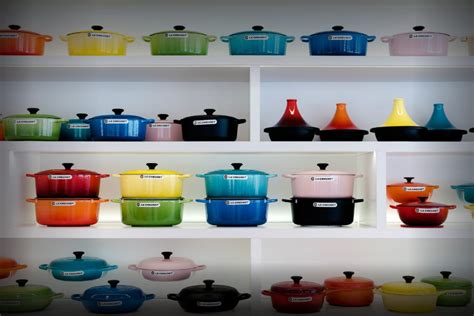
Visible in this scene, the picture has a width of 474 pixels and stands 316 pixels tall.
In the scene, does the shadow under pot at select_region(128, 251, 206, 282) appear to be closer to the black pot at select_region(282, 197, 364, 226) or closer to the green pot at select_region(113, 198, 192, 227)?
the green pot at select_region(113, 198, 192, 227)

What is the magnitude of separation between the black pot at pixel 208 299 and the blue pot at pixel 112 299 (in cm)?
12

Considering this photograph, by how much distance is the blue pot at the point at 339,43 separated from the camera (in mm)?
2264

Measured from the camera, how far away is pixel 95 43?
227 cm

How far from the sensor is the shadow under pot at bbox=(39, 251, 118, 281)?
2.20 meters

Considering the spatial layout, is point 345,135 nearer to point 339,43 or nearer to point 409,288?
point 339,43

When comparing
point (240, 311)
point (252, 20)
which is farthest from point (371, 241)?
point (252, 20)

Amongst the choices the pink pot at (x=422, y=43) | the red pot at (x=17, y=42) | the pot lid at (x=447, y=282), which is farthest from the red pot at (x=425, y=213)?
the red pot at (x=17, y=42)

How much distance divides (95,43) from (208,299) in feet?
3.06

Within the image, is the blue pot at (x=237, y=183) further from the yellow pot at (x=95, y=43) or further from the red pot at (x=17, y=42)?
the red pot at (x=17, y=42)

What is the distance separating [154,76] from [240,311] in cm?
88

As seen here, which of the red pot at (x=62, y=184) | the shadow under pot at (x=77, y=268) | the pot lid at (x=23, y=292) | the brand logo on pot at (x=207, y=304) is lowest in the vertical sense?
the brand logo on pot at (x=207, y=304)

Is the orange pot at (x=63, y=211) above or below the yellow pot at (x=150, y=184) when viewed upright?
below

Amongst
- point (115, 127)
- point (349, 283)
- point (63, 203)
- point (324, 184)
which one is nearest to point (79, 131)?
point (115, 127)

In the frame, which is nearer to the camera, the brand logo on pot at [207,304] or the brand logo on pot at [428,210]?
the brand logo on pot at [207,304]
